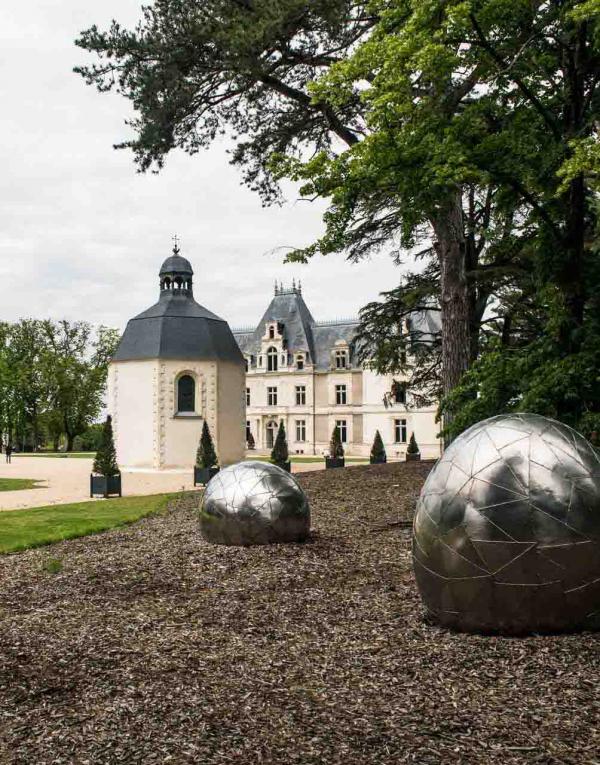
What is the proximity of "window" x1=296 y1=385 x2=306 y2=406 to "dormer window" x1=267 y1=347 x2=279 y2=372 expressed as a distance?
279 centimetres

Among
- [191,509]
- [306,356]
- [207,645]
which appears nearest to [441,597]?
[207,645]

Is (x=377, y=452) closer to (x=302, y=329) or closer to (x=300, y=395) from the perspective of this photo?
(x=300, y=395)

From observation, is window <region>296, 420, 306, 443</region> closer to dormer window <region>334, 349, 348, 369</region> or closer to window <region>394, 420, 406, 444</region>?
dormer window <region>334, 349, 348, 369</region>

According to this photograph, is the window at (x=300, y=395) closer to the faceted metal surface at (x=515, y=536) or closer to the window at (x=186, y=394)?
the window at (x=186, y=394)

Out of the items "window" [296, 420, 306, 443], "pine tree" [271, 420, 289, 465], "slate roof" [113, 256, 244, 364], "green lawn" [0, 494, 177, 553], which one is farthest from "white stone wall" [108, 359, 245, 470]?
"window" [296, 420, 306, 443]

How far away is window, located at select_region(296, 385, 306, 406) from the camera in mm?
58719

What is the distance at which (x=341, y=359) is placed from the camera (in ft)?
189

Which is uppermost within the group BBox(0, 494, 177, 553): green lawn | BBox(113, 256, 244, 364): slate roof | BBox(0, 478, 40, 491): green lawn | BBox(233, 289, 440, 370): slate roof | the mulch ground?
BBox(233, 289, 440, 370): slate roof

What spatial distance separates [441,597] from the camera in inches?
228

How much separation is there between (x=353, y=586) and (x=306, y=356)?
5114 centimetres

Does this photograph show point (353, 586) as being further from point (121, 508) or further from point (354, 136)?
point (354, 136)

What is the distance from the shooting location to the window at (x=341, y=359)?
57.2 meters

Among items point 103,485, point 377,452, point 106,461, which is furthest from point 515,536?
point 377,452

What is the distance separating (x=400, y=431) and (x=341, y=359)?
8197 millimetres
